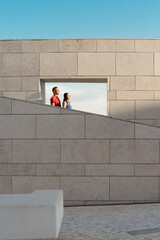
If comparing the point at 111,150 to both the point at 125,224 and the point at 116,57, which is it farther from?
the point at 116,57

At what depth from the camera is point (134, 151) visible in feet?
38.9

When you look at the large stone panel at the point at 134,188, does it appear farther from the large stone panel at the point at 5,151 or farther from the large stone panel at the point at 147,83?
the large stone panel at the point at 147,83

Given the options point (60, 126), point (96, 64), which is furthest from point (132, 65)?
point (60, 126)

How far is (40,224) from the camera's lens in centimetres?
680

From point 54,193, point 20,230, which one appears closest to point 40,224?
point 20,230

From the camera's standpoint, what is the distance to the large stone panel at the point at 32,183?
1198 cm

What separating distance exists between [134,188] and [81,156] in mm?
2147

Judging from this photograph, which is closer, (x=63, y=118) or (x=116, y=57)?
(x=63, y=118)

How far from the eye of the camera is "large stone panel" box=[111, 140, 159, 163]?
11.9 meters

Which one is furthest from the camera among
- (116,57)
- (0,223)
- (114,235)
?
(116,57)

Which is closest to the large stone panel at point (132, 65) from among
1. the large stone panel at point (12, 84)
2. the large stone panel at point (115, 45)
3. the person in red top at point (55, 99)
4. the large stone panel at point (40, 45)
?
the large stone panel at point (115, 45)

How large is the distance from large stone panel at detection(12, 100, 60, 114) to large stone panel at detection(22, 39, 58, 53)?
5.71 meters

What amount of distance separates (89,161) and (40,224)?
528cm

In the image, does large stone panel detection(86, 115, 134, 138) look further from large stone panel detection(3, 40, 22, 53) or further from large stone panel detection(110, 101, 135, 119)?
large stone panel detection(3, 40, 22, 53)
